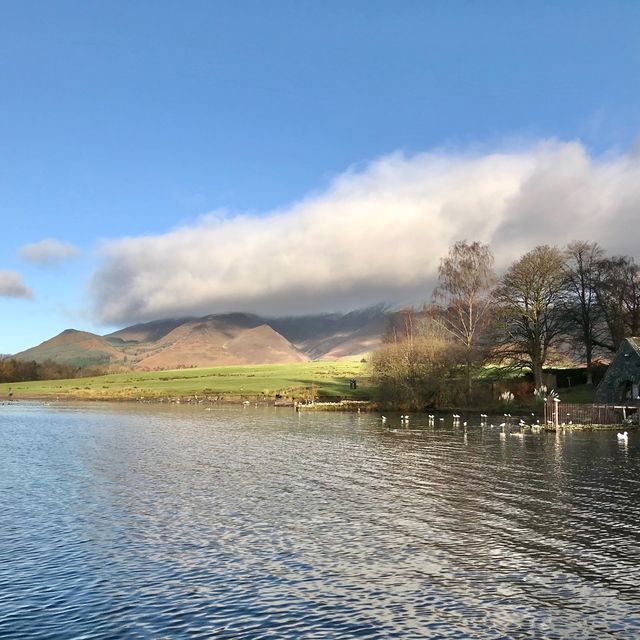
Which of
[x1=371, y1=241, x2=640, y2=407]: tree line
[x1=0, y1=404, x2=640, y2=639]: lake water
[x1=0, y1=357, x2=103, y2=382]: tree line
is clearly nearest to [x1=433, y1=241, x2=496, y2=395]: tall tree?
[x1=371, y1=241, x2=640, y2=407]: tree line

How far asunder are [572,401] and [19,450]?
5078cm

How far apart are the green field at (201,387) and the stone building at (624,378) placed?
34.7 m

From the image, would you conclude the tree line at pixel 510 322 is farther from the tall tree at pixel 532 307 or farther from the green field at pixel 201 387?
the green field at pixel 201 387

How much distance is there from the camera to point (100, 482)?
24.0m

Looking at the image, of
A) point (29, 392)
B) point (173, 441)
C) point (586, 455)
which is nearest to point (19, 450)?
point (173, 441)

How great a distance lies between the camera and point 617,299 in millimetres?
69000

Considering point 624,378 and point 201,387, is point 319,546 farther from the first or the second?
point 201,387

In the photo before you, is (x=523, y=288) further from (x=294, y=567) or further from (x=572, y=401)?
(x=294, y=567)

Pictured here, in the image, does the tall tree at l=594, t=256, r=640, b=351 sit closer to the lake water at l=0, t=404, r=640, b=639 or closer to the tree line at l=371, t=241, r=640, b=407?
the tree line at l=371, t=241, r=640, b=407

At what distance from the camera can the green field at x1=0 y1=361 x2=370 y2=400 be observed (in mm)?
94250

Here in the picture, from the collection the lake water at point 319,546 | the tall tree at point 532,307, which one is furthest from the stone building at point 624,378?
the lake water at point 319,546

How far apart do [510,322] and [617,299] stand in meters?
14.3

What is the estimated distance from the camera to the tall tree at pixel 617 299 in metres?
66.9

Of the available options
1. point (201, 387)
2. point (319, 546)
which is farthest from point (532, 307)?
point (201, 387)
